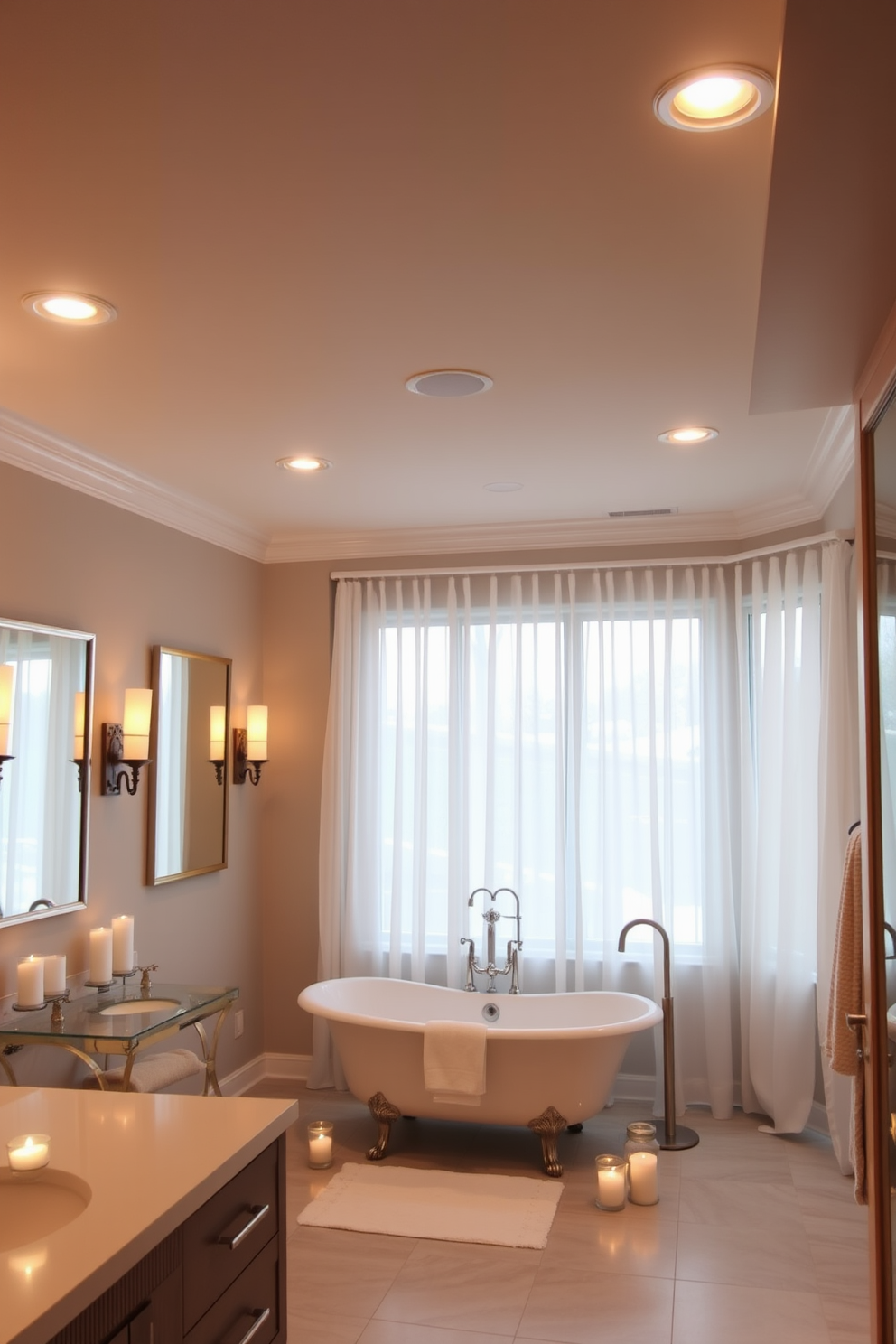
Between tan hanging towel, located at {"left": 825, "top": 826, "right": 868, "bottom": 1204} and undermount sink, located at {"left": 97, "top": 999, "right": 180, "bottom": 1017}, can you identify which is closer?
tan hanging towel, located at {"left": 825, "top": 826, "right": 868, "bottom": 1204}

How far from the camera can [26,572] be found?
11.6 ft

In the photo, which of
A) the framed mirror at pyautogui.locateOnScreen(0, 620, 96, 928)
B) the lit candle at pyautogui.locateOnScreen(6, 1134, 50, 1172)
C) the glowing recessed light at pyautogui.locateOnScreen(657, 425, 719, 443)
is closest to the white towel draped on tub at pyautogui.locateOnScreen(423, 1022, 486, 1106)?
the framed mirror at pyautogui.locateOnScreen(0, 620, 96, 928)

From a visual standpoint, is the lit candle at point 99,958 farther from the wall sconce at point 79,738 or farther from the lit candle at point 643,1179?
the lit candle at point 643,1179

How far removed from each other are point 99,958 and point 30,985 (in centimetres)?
40

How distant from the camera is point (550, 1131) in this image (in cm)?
405

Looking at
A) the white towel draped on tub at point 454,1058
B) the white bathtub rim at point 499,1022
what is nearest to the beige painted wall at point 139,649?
the white bathtub rim at point 499,1022

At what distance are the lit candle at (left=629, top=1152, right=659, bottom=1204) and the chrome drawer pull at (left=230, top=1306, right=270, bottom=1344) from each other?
218 centimetres

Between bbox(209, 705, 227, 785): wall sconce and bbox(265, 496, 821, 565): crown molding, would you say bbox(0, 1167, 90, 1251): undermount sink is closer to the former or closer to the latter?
bbox(209, 705, 227, 785): wall sconce

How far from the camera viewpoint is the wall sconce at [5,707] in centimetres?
325

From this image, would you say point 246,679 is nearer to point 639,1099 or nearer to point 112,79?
point 639,1099

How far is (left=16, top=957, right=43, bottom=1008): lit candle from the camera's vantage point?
10.9 ft

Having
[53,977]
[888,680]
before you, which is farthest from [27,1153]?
[53,977]

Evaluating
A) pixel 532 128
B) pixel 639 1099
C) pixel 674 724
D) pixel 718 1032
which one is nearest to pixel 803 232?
pixel 532 128

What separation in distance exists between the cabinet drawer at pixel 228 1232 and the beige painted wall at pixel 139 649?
177cm
